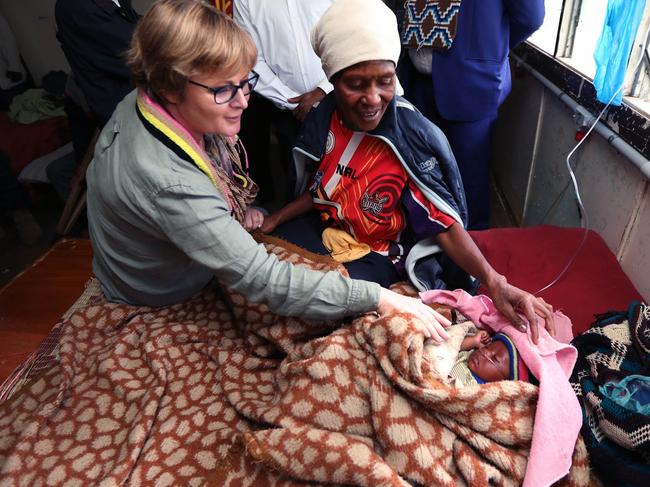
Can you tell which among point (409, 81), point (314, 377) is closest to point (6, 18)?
point (409, 81)

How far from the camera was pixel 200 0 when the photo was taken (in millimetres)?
1080

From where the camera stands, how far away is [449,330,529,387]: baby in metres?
1.12

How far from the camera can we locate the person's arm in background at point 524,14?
6.35 feet

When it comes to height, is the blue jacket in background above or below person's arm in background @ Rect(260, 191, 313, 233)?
above

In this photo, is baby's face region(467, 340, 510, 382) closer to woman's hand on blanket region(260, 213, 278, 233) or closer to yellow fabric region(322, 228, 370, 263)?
yellow fabric region(322, 228, 370, 263)

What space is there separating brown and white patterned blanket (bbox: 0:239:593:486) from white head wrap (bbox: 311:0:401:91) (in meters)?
0.63

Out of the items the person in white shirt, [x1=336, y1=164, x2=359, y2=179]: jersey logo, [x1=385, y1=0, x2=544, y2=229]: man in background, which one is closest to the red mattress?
[x1=336, y1=164, x2=359, y2=179]: jersey logo

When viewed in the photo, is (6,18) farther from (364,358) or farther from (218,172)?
(364,358)

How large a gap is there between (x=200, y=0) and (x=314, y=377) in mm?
933

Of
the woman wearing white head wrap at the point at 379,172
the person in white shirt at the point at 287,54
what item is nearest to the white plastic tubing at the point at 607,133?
the woman wearing white head wrap at the point at 379,172

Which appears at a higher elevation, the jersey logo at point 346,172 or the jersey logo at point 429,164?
the jersey logo at point 429,164

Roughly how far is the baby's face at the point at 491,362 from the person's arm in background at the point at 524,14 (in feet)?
5.01

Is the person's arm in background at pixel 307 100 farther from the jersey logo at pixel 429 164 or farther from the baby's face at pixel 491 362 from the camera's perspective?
the baby's face at pixel 491 362

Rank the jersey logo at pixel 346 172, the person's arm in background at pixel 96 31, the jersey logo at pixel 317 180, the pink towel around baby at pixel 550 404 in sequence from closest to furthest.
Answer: the pink towel around baby at pixel 550 404, the jersey logo at pixel 346 172, the jersey logo at pixel 317 180, the person's arm in background at pixel 96 31
